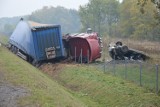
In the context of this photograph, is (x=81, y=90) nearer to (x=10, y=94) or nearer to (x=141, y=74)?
(x=141, y=74)

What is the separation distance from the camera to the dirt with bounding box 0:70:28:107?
13.4 m

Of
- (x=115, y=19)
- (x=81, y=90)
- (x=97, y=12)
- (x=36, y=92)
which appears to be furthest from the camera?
(x=115, y=19)

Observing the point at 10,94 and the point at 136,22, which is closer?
the point at 10,94

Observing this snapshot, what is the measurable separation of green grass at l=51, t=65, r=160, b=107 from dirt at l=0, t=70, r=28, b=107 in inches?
117

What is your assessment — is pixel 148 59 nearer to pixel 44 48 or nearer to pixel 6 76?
pixel 44 48

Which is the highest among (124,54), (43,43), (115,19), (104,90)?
(43,43)

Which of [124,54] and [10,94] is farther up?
[10,94]

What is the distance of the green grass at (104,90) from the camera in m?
16.2

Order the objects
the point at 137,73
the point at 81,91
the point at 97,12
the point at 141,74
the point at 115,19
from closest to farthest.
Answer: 1. the point at 81,91
2. the point at 141,74
3. the point at 137,73
4. the point at 97,12
5. the point at 115,19

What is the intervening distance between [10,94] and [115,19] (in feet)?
365

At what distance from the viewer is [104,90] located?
1844cm

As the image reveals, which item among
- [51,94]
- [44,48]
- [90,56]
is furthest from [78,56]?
[51,94]

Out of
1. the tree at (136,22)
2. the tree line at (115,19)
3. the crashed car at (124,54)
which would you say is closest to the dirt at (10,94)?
the crashed car at (124,54)

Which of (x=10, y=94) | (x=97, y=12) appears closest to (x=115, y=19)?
(x=97, y=12)
